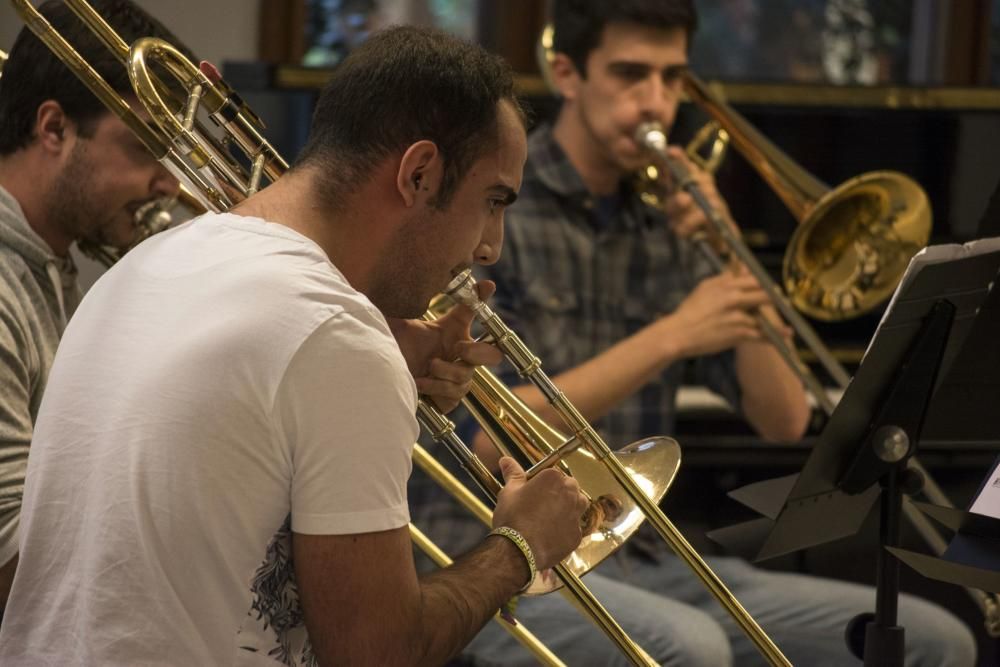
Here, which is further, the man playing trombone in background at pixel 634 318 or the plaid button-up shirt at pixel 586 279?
the plaid button-up shirt at pixel 586 279

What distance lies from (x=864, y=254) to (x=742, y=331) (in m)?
0.36

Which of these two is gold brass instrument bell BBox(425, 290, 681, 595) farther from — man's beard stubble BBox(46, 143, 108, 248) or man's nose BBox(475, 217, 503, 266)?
man's beard stubble BBox(46, 143, 108, 248)

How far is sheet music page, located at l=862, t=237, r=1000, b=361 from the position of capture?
181cm

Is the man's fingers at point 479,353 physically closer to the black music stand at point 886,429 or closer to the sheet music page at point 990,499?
the black music stand at point 886,429

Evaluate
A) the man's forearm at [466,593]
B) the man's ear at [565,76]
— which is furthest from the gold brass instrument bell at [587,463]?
the man's ear at [565,76]

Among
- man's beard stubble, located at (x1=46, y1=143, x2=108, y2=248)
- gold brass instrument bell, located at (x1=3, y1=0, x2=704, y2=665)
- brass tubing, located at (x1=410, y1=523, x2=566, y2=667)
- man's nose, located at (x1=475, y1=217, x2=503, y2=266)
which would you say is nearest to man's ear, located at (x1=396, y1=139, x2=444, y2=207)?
man's nose, located at (x1=475, y1=217, x2=503, y2=266)

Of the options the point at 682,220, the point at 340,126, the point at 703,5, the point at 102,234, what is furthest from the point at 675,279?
the point at 703,5

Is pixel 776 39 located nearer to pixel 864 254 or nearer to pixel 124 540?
pixel 864 254

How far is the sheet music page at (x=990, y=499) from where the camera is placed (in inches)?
70.6

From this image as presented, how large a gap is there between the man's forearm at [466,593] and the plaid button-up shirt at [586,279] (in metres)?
1.09

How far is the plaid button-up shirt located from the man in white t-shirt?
111cm

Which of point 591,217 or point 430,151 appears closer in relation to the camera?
point 430,151

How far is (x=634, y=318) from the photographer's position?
2932 mm

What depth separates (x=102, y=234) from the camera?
209 centimetres
